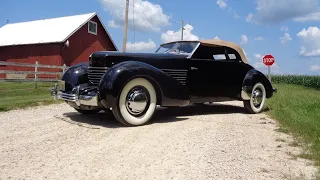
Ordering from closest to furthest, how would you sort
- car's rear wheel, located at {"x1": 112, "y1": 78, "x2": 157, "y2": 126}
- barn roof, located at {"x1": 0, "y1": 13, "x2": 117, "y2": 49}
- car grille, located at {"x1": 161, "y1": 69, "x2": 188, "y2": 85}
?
1. car's rear wheel, located at {"x1": 112, "y1": 78, "x2": 157, "y2": 126}
2. car grille, located at {"x1": 161, "y1": 69, "x2": 188, "y2": 85}
3. barn roof, located at {"x1": 0, "y1": 13, "x2": 117, "y2": 49}

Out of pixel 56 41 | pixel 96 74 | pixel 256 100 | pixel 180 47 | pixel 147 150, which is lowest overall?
pixel 147 150

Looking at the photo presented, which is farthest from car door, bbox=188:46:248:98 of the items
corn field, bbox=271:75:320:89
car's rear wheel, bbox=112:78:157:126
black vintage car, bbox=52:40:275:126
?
corn field, bbox=271:75:320:89

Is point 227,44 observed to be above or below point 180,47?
above

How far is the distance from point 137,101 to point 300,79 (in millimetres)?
40021

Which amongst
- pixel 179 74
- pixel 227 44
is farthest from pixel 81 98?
A: pixel 227 44

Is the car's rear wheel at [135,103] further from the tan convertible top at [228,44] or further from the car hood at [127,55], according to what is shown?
→ the tan convertible top at [228,44]

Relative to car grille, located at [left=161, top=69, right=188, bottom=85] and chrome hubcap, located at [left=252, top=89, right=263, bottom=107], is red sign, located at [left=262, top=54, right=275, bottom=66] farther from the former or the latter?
car grille, located at [left=161, top=69, right=188, bottom=85]

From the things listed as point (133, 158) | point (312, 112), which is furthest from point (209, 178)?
Result: point (312, 112)

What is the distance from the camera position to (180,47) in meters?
7.43

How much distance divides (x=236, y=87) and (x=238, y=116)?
0.70m

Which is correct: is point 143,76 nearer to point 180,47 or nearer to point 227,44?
point 180,47

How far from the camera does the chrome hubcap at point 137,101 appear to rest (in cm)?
580

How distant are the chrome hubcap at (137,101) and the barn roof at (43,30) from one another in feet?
64.3

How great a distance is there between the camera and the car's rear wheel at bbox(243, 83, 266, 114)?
322 inches
